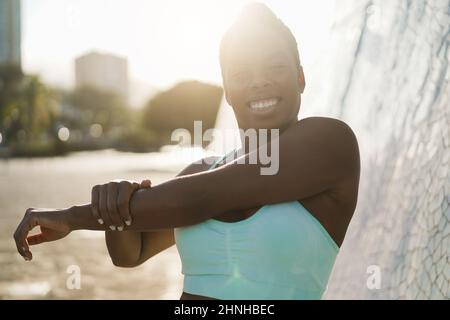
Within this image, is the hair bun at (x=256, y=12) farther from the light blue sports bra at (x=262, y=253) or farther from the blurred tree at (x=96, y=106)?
the blurred tree at (x=96, y=106)

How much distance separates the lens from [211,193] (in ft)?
4.75

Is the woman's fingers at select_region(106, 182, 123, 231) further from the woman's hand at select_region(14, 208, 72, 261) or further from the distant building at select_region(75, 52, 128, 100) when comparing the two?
the distant building at select_region(75, 52, 128, 100)

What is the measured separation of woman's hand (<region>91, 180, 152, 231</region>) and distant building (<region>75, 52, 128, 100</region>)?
329 ft

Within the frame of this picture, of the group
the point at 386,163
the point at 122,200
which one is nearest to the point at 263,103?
the point at 122,200

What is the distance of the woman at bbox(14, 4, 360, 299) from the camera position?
1.44 m

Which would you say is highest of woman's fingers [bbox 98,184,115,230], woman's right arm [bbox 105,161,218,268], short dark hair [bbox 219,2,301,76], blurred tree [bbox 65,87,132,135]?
short dark hair [bbox 219,2,301,76]

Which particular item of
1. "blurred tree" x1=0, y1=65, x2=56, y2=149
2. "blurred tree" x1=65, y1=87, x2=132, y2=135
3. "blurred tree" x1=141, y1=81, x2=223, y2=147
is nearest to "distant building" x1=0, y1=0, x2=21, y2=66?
"blurred tree" x1=65, y1=87, x2=132, y2=135

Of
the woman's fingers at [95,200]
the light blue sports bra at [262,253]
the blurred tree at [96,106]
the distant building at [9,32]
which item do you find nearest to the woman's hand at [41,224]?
the woman's fingers at [95,200]

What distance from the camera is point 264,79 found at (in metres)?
1.57

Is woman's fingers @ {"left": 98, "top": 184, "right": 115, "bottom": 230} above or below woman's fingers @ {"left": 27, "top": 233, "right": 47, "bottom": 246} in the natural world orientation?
above

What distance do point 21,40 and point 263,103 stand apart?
106465mm

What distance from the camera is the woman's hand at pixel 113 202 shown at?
1432 millimetres

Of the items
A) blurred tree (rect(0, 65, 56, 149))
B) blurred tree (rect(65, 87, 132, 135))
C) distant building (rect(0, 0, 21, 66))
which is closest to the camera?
blurred tree (rect(0, 65, 56, 149))

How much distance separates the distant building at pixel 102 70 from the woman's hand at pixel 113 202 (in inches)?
3949
